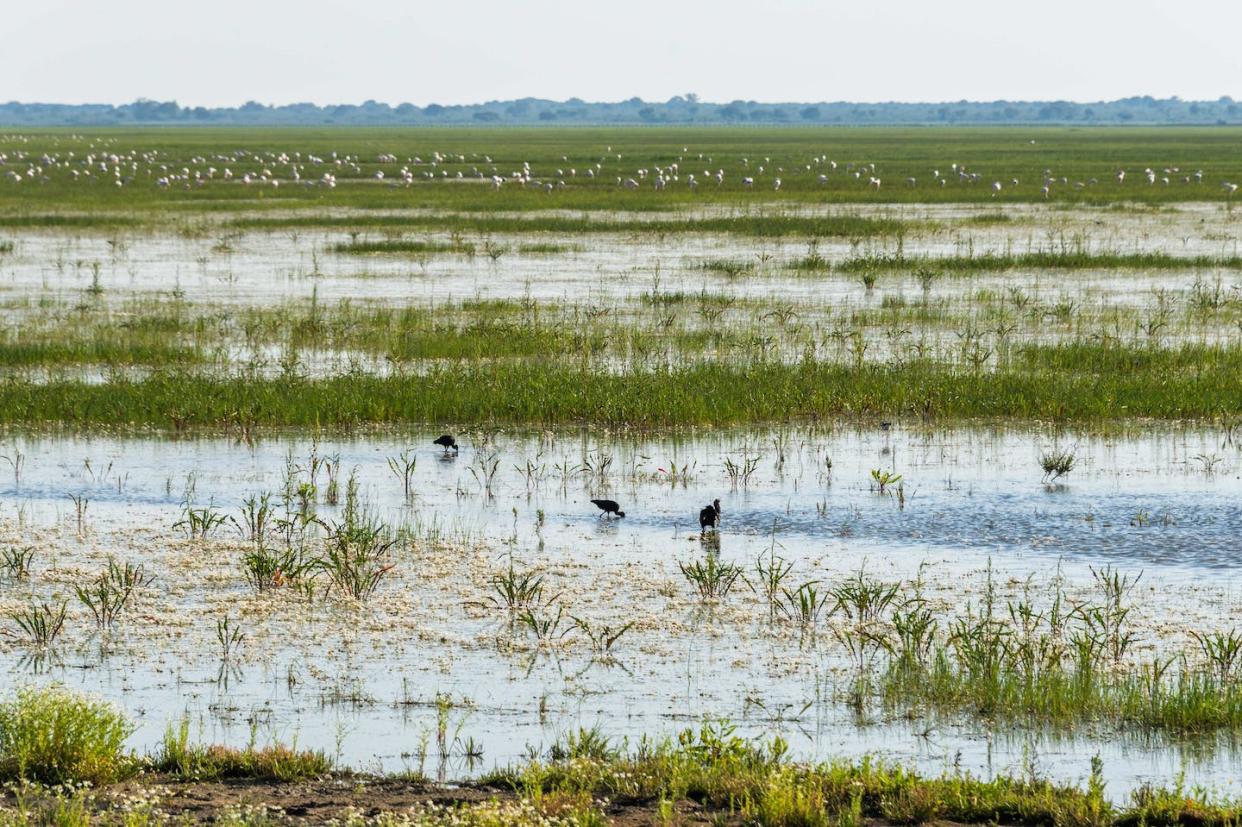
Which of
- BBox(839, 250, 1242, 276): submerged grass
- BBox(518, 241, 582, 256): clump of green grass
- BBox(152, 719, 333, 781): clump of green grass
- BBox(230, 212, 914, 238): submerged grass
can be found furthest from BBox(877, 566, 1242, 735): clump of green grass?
BBox(230, 212, 914, 238): submerged grass

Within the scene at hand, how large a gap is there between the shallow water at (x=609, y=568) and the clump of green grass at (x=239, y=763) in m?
0.31

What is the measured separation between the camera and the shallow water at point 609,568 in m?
7.58

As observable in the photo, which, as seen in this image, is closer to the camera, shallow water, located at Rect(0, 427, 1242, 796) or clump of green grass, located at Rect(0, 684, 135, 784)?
clump of green grass, located at Rect(0, 684, 135, 784)

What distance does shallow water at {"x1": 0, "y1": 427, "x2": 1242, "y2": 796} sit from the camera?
7.58 metres

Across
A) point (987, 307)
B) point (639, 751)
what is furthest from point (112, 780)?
point (987, 307)

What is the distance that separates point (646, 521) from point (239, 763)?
5.36 m

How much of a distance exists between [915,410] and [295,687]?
29.2ft

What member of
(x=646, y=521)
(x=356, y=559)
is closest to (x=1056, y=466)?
(x=646, y=521)

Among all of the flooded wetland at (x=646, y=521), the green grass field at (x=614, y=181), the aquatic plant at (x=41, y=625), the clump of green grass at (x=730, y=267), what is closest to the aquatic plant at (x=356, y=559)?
the flooded wetland at (x=646, y=521)

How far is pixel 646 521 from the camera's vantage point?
468 inches

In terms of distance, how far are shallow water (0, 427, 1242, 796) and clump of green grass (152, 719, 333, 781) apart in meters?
0.31

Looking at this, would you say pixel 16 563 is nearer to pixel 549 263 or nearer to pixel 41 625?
pixel 41 625

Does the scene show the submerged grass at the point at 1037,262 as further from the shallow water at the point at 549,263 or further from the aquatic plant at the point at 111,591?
the aquatic plant at the point at 111,591

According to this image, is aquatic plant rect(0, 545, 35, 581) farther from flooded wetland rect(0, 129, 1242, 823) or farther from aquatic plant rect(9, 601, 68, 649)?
aquatic plant rect(9, 601, 68, 649)
